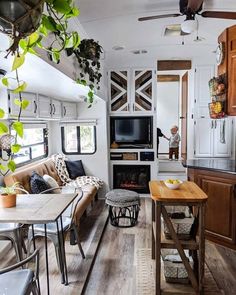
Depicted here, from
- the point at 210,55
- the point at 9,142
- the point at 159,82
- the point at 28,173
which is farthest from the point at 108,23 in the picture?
the point at 159,82

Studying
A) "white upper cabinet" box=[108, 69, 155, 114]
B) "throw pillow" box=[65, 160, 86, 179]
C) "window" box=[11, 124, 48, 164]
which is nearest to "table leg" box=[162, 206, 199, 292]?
"window" box=[11, 124, 48, 164]

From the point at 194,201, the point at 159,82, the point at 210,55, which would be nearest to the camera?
the point at 194,201

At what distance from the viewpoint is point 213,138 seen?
5223 mm

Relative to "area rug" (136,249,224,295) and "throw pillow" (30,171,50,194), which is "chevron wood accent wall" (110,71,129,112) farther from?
"area rug" (136,249,224,295)

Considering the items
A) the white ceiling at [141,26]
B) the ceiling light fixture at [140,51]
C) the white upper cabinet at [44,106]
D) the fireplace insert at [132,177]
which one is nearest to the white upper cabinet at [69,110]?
the white upper cabinet at [44,106]

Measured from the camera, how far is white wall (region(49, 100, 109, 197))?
205 inches

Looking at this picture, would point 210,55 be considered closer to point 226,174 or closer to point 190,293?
point 226,174

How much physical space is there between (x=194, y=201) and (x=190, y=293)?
81cm

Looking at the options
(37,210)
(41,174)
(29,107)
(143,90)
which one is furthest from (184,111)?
(37,210)

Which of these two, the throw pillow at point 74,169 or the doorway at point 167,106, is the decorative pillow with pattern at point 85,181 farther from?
the doorway at point 167,106

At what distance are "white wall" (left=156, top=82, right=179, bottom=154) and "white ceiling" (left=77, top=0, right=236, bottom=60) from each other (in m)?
2.39

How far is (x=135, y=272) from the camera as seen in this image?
2.67 metres

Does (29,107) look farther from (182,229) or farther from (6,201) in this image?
(182,229)

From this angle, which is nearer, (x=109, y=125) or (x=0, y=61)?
(x=0, y=61)
